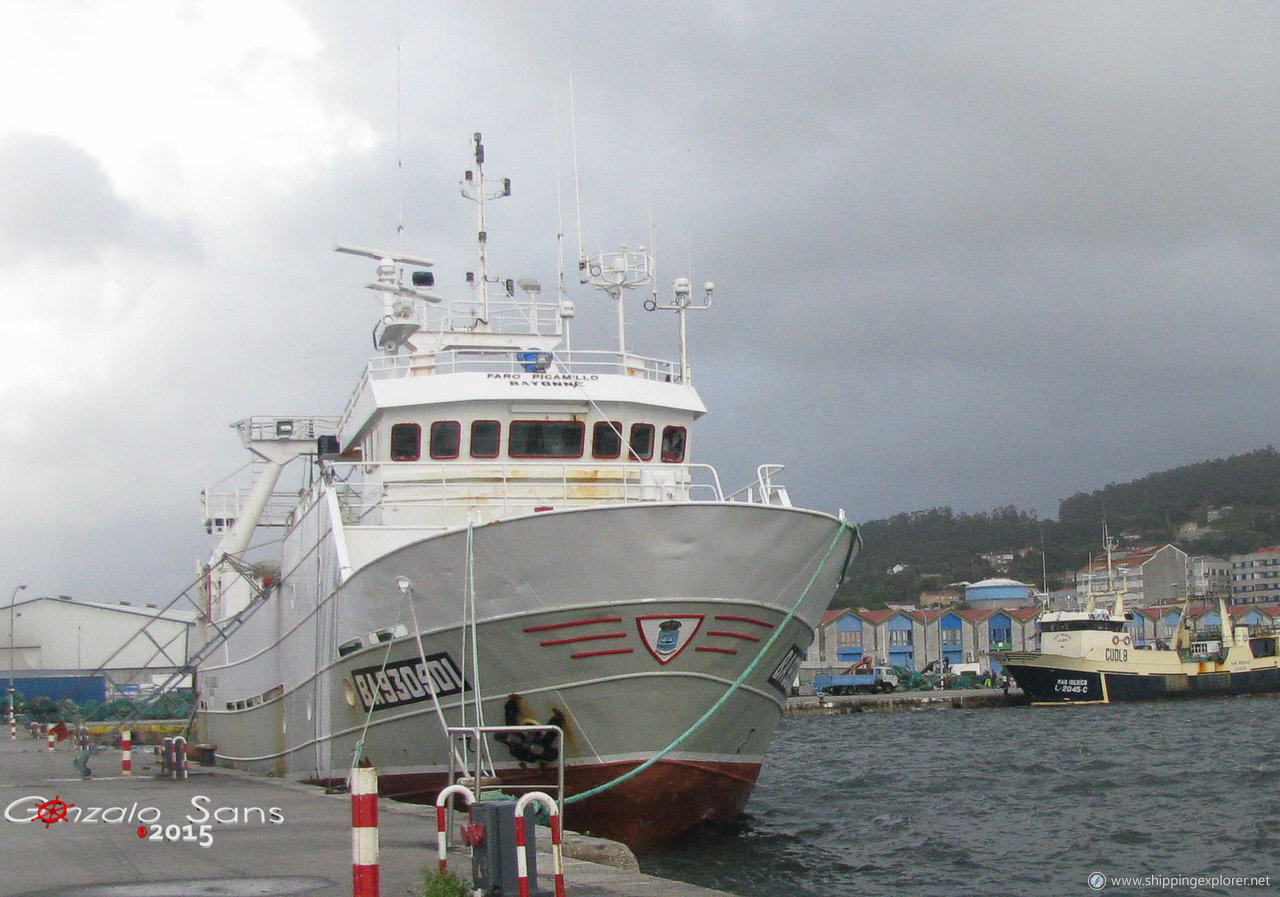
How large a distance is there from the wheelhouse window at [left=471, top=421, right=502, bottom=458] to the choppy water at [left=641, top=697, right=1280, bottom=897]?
4879mm

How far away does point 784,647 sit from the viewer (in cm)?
1340

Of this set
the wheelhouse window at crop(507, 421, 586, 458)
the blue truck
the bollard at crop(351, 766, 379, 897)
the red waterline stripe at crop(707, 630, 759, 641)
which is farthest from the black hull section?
the bollard at crop(351, 766, 379, 897)

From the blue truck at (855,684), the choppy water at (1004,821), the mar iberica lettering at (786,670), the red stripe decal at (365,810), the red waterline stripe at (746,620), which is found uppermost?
the red waterline stripe at (746,620)

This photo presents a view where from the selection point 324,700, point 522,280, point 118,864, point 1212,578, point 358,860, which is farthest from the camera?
point 1212,578

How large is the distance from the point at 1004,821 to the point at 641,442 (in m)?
6.70

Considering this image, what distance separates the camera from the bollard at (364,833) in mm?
6574

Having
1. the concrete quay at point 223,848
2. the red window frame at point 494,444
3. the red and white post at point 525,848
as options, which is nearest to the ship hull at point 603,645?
the concrete quay at point 223,848

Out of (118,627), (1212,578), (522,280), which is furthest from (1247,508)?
(522,280)

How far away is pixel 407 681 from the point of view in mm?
12914

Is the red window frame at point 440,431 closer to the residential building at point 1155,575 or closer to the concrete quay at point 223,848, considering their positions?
the concrete quay at point 223,848

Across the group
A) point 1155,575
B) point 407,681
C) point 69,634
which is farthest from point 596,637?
point 1155,575

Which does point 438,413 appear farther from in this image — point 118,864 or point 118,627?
point 118,627

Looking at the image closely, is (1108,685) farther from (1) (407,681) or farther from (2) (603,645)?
(2) (603,645)

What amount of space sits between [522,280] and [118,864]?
11721 mm
